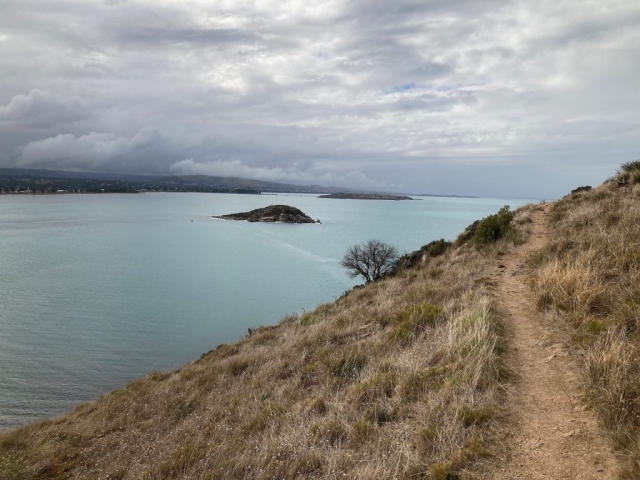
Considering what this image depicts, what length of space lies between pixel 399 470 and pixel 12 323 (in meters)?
32.3

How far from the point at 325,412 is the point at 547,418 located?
3.21 meters

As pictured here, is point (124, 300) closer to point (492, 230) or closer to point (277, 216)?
point (492, 230)

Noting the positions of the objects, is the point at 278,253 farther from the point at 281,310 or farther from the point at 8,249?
the point at 8,249

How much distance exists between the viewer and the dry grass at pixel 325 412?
Answer: 4.64 meters

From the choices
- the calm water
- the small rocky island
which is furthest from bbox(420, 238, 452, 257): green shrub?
the small rocky island

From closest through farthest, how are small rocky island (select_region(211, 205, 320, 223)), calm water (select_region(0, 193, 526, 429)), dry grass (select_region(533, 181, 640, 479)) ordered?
1. dry grass (select_region(533, 181, 640, 479))
2. calm water (select_region(0, 193, 526, 429))
3. small rocky island (select_region(211, 205, 320, 223))

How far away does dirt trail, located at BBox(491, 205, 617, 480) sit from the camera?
12.4ft

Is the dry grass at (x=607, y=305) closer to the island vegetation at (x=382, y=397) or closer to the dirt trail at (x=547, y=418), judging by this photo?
the island vegetation at (x=382, y=397)

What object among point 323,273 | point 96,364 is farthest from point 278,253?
point 96,364

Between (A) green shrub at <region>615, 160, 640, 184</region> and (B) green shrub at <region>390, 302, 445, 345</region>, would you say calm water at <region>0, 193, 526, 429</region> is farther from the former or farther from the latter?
(A) green shrub at <region>615, 160, 640, 184</region>

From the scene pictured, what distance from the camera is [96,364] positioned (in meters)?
21.3

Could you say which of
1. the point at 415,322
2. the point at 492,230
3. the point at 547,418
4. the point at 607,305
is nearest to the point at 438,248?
the point at 492,230

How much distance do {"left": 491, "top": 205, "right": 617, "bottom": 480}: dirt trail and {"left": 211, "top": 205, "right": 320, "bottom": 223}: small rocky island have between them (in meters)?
111

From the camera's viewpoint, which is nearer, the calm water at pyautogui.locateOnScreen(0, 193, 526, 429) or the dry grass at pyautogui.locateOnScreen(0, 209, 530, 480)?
the dry grass at pyautogui.locateOnScreen(0, 209, 530, 480)
